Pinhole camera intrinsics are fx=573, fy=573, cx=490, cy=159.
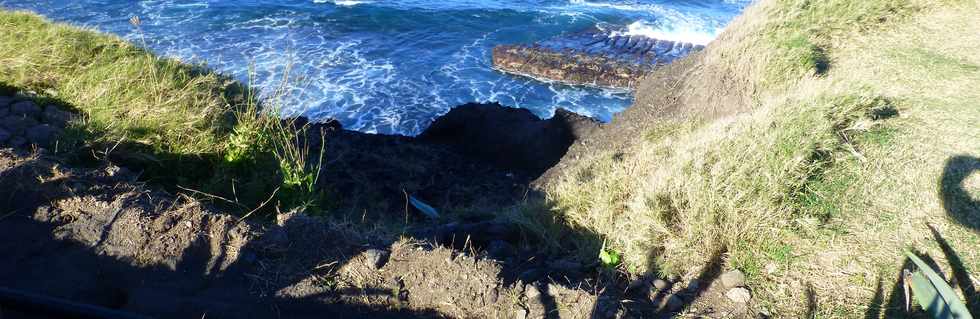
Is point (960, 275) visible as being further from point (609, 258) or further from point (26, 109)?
point (26, 109)

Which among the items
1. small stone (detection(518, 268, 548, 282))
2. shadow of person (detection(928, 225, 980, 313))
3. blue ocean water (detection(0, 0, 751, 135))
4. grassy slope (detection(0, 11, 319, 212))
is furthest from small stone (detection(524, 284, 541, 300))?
blue ocean water (detection(0, 0, 751, 135))

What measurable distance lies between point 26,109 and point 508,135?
7834 mm

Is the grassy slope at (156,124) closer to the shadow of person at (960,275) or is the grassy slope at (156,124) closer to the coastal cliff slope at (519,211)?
the coastal cliff slope at (519,211)

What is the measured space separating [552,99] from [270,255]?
41.9ft

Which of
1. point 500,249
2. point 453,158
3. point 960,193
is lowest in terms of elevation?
point 453,158

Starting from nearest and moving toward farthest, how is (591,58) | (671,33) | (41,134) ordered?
(41,134)
(591,58)
(671,33)

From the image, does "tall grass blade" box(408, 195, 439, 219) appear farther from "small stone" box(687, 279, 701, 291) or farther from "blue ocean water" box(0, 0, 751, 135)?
"blue ocean water" box(0, 0, 751, 135)

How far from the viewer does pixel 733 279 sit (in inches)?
142

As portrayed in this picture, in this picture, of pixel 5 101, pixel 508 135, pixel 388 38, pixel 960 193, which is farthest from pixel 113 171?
pixel 388 38

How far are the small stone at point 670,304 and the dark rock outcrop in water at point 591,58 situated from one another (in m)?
13.7

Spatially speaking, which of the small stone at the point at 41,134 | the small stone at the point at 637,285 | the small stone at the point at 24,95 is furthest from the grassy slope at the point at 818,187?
the small stone at the point at 24,95

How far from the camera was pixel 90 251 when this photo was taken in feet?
10.7

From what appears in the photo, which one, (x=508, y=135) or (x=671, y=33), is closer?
(x=508, y=135)

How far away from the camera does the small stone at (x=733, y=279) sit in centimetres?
359
